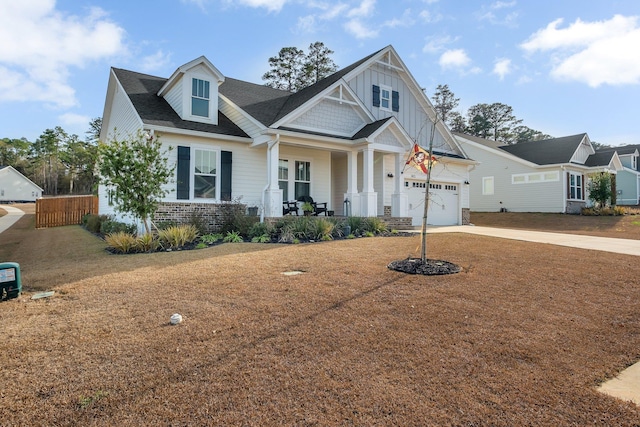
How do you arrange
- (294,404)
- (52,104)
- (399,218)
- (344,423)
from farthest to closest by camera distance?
(52,104)
(399,218)
(294,404)
(344,423)

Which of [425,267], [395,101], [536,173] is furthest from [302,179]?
[536,173]

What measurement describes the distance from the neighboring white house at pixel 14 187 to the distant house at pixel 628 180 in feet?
243

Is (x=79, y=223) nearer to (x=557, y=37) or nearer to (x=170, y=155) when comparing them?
(x=170, y=155)

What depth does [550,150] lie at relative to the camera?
25375mm

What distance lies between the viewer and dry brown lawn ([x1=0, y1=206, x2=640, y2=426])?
94.7 inches

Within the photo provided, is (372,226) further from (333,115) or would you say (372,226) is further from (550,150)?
(550,150)

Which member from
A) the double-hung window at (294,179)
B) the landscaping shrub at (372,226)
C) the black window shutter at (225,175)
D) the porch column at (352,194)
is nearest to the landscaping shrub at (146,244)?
the black window shutter at (225,175)

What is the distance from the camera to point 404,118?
1792 cm

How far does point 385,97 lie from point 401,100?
3.59ft

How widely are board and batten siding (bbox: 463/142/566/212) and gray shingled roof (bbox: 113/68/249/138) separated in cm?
2064

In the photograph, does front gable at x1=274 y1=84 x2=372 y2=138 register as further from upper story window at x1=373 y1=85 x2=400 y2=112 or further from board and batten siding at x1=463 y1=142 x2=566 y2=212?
board and batten siding at x1=463 y1=142 x2=566 y2=212

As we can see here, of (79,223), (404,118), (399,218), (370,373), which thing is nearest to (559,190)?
(404,118)

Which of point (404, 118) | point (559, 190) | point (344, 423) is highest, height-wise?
point (404, 118)

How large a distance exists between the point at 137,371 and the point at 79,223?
21829 millimetres
